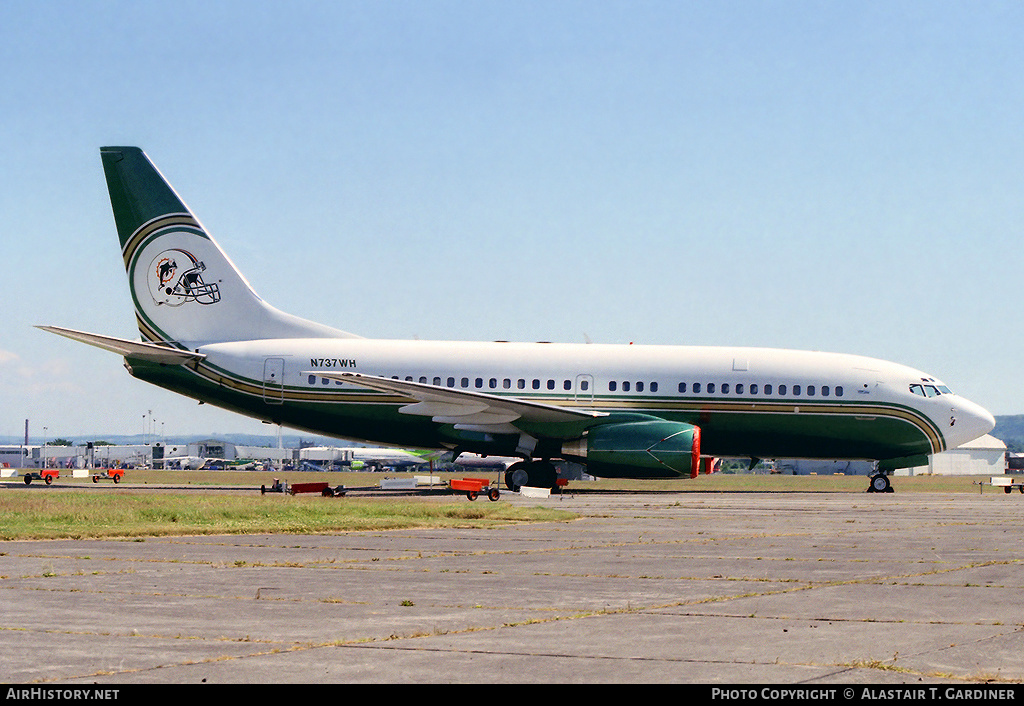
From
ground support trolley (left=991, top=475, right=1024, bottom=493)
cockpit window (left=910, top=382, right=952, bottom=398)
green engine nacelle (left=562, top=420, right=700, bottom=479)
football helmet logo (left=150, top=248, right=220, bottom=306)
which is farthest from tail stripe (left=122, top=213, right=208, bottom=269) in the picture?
ground support trolley (left=991, top=475, right=1024, bottom=493)

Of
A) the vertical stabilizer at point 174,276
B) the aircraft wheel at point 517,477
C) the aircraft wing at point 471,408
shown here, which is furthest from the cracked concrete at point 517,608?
the vertical stabilizer at point 174,276

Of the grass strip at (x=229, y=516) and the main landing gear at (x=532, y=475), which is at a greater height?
the main landing gear at (x=532, y=475)

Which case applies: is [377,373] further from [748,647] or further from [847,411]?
[748,647]

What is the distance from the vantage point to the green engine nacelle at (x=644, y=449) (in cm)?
3769

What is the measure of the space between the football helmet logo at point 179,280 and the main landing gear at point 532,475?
11904 mm

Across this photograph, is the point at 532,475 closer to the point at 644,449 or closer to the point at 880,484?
the point at 644,449

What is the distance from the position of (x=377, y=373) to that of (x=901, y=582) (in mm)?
27980

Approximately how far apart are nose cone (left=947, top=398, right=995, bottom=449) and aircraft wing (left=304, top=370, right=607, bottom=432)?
39.8 ft

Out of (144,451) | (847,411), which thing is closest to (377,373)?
(847,411)

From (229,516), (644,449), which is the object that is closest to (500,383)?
(644,449)

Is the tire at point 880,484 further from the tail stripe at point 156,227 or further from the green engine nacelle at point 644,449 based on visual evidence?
the tail stripe at point 156,227

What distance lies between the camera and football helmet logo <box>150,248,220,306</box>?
41.8 metres

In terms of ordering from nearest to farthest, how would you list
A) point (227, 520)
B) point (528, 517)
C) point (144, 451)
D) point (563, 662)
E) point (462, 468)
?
point (563, 662), point (227, 520), point (528, 517), point (462, 468), point (144, 451)

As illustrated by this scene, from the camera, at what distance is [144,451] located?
137500 millimetres
